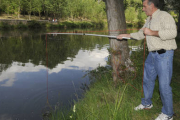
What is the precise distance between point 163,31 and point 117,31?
2.49 meters

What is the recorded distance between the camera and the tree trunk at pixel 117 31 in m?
5.23

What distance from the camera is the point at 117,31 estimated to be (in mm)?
5320

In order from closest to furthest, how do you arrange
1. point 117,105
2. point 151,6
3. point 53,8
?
point 151,6
point 117,105
point 53,8

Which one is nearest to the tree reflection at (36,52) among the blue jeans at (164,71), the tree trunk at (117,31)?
the tree trunk at (117,31)

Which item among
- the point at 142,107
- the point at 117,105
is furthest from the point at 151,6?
the point at 117,105

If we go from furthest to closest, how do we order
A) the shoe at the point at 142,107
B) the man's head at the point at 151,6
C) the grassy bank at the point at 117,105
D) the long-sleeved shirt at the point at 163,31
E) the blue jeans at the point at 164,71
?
1. the shoe at the point at 142,107
2. the grassy bank at the point at 117,105
3. the man's head at the point at 151,6
4. the blue jeans at the point at 164,71
5. the long-sleeved shirt at the point at 163,31

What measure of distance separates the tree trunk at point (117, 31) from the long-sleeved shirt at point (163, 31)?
81.0 inches

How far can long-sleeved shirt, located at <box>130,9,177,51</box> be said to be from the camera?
2.89 m

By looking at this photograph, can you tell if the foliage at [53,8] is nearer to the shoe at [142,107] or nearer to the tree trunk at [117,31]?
the tree trunk at [117,31]

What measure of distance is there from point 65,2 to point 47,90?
63610 millimetres

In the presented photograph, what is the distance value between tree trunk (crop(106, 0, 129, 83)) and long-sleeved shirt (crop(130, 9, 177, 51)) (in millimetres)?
2057

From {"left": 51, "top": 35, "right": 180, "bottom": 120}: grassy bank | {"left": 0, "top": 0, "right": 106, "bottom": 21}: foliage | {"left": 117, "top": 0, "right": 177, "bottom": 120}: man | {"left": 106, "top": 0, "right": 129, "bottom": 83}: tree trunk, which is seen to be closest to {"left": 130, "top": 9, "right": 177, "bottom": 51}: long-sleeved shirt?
{"left": 117, "top": 0, "right": 177, "bottom": 120}: man

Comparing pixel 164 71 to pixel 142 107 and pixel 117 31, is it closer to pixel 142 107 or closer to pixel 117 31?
pixel 142 107

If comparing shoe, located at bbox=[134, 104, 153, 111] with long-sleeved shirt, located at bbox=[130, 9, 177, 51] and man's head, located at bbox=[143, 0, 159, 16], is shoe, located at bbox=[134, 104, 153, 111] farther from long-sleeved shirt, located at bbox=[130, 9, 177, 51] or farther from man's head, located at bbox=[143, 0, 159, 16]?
man's head, located at bbox=[143, 0, 159, 16]
